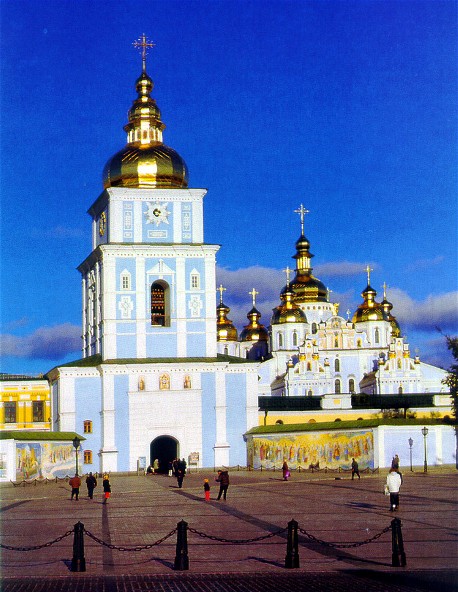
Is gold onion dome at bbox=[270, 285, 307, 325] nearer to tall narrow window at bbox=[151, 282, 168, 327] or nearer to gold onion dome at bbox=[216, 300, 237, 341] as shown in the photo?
gold onion dome at bbox=[216, 300, 237, 341]

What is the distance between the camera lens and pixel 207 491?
30.1 m

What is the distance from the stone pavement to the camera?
14.9 m

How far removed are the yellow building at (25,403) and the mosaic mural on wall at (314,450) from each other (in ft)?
37.9

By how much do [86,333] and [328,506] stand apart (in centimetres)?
3242

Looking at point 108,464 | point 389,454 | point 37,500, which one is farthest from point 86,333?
point 37,500

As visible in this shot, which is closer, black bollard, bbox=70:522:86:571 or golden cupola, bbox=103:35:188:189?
black bollard, bbox=70:522:86:571

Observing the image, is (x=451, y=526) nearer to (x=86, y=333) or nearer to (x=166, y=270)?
(x=166, y=270)

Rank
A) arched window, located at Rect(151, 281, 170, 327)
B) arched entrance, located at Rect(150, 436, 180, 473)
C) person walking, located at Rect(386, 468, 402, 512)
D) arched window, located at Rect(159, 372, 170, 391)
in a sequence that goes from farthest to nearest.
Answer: arched window, located at Rect(151, 281, 170, 327) < arched entrance, located at Rect(150, 436, 180, 473) < arched window, located at Rect(159, 372, 170, 391) < person walking, located at Rect(386, 468, 402, 512)

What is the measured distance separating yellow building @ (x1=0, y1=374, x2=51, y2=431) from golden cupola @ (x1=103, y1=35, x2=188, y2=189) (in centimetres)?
1060

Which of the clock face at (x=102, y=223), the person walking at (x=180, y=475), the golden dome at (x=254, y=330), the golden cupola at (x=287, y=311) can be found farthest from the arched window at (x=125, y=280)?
the golden dome at (x=254, y=330)

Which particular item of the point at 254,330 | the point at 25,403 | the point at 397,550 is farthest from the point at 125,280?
the point at 254,330

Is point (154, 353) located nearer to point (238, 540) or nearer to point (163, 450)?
point (163, 450)

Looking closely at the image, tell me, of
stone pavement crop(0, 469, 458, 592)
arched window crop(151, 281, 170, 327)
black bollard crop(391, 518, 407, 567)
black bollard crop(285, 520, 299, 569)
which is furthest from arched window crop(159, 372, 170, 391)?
black bollard crop(391, 518, 407, 567)

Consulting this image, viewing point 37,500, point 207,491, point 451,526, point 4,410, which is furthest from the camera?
point 4,410
